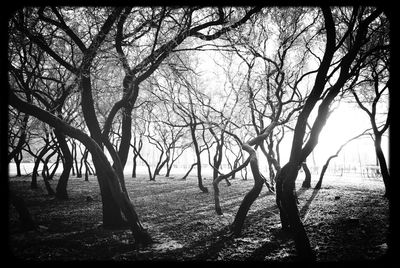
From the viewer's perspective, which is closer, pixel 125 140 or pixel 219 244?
pixel 219 244

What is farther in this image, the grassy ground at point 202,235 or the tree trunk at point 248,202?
the tree trunk at point 248,202

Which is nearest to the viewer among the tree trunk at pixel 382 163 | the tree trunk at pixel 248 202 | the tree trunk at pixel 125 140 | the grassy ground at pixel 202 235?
the grassy ground at pixel 202 235

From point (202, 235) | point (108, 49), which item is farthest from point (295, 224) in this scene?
point (108, 49)

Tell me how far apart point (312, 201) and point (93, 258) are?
925 cm

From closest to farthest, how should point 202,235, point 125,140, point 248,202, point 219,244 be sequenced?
point 219,244
point 248,202
point 202,235
point 125,140

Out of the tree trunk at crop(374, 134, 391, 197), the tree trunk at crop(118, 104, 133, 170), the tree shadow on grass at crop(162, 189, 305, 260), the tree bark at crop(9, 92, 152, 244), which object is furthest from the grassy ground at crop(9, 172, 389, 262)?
the tree trunk at crop(118, 104, 133, 170)

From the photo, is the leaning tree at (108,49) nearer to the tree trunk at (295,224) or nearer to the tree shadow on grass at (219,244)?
the tree shadow on grass at (219,244)

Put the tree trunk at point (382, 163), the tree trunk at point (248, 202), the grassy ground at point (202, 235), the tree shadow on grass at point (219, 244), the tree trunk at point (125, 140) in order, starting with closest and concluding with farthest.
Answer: the grassy ground at point (202, 235) → the tree shadow on grass at point (219, 244) → the tree trunk at point (248, 202) → the tree trunk at point (125, 140) → the tree trunk at point (382, 163)

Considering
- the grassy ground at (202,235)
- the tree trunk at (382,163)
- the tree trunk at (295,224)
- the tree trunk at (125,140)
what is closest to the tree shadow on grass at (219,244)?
the grassy ground at (202,235)

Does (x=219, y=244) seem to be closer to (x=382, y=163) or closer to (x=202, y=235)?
(x=202, y=235)

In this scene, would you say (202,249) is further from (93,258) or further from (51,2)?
(51,2)

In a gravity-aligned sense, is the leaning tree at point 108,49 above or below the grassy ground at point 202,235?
above

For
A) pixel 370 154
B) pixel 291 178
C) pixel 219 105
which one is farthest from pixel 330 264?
pixel 370 154

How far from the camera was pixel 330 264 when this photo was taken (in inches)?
173
